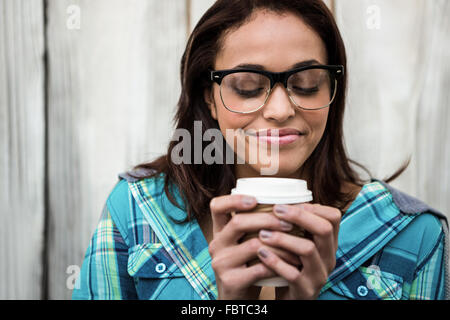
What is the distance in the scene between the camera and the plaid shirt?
91 cm

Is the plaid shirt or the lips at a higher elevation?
the lips

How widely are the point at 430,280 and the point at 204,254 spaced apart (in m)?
0.58

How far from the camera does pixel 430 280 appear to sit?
0.94m

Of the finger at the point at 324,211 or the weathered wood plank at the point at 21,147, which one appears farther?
the weathered wood plank at the point at 21,147

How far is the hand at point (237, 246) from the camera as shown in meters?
0.63

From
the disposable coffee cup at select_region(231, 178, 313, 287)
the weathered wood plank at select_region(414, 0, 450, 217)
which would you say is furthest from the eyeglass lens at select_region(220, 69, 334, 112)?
the weathered wood plank at select_region(414, 0, 450, 217)

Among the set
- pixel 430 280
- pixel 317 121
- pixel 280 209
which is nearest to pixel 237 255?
pixel 280 209

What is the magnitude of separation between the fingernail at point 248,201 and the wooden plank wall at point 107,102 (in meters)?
0.71

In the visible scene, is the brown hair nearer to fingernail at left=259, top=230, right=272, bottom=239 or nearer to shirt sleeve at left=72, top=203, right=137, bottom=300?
shirt sleeve at left=72, top=203, right=137, bottom=300

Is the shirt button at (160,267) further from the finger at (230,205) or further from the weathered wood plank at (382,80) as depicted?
the weathered wood plank at (382,80)

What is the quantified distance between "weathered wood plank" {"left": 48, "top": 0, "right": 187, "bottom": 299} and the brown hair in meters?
0.21

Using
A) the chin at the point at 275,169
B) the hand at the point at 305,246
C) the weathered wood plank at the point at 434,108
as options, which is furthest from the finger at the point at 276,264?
the weathered wood plank at the point at 434,108
